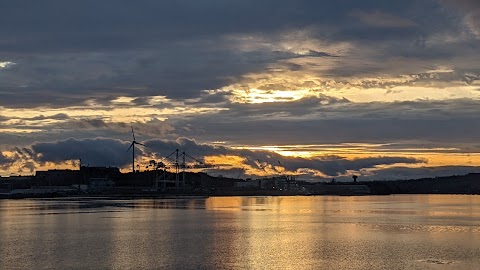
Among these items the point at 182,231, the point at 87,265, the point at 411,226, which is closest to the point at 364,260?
the point at 87,265

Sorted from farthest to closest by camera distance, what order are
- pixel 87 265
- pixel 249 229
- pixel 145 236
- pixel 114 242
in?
pixel 249 229 < pixel 145 236 < pixel 114 242 < pixel 87 265

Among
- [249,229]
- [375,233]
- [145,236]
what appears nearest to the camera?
[145,236]

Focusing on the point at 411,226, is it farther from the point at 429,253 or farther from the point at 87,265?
the point at 87,265

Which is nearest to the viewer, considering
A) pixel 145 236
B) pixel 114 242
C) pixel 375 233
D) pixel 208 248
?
pixel 208 248

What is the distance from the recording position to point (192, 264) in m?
37.4

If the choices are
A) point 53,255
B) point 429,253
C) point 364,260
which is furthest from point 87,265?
point 429,253

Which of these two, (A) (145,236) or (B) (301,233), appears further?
(B) (301,233)

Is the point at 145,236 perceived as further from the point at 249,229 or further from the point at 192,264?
the point at 192,264

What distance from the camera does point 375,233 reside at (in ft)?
189

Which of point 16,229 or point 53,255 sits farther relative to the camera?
point 16,229

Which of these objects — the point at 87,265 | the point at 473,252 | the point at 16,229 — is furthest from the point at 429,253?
the point at 16,229

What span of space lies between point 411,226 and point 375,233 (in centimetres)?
Result: 1017

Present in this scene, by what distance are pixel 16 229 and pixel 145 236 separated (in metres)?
14.7

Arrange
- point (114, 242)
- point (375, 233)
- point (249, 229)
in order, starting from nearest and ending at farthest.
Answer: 1. point (114, 242)
2. point (375, 233)
3. point (249, 229)
